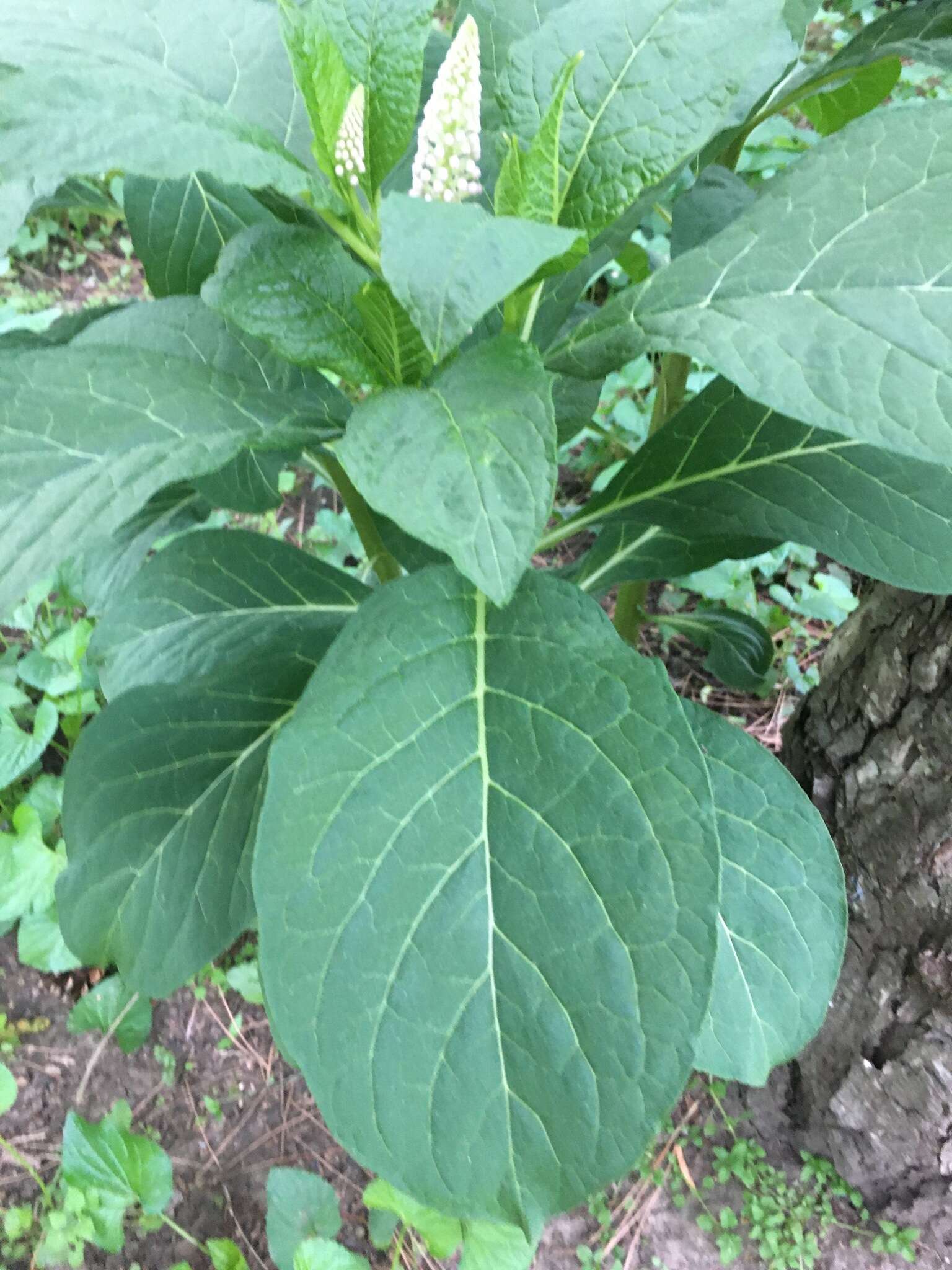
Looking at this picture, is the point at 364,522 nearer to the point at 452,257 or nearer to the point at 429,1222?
the point at 452,257

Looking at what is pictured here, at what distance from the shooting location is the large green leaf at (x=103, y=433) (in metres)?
0.52

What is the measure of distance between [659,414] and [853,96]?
0.46 meters

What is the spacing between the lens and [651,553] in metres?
0.98

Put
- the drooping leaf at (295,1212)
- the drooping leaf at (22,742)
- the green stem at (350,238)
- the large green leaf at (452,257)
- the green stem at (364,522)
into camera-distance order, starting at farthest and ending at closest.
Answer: the drooping leaf at (22,742) → the drooping leaf at (295,1212) → the green stem at (364,522) → the green stem at (350,238) → the large green leaf at (452,257)

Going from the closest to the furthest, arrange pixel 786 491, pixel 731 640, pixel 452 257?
pixel 452 257, pixel 786 491, pixel 731 640

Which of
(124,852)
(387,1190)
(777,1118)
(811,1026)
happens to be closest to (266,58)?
(124,852)

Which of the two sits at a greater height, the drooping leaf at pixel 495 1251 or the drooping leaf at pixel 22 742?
the drooping leaf at pixel 22 742

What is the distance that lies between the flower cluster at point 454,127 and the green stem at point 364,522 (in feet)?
1.12

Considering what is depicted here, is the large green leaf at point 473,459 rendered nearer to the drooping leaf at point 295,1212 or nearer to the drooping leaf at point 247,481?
the drooping leaf at point 247,481

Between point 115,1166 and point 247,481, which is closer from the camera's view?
point 247,481

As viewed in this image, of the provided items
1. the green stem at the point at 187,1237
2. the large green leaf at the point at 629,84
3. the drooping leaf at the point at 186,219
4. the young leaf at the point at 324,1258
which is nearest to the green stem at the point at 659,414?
the large green leaf at the point at 629,84

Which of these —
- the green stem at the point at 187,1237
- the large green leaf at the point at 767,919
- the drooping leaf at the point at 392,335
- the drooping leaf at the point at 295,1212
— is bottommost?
the green stem at the point at 187,1237

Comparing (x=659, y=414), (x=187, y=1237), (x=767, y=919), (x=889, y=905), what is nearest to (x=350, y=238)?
(x=659, y=414)

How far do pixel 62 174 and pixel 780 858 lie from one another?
84cm
